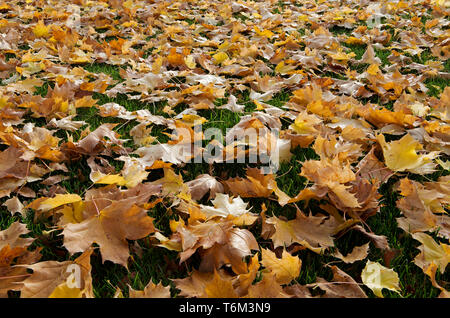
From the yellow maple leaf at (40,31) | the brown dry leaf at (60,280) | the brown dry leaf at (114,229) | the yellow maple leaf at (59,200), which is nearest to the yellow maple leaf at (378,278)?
the brown dry leaf at (114,229)

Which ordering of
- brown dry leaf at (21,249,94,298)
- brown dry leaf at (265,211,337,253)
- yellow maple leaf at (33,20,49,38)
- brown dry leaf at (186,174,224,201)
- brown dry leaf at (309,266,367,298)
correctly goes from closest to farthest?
brown dry leaf at (21,249,94,298) < brown dry leaf at (309,266,367,298) < brown dry leaf at (265,211,337,253) < brown dry leaf at (186,174,224,201) < yellow maple leaf at (33,20,49,38)

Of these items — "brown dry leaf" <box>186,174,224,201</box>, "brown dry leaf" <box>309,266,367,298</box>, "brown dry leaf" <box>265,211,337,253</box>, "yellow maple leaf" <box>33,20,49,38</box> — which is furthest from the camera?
"yellow maple leaf" <box>33,20,49,38</box>

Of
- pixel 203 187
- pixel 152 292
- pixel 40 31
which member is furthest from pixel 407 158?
pixel 40 31

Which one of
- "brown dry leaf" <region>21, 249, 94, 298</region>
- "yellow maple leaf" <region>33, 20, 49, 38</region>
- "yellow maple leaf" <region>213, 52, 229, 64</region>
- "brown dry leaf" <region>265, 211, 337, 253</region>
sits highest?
"yellow maple leaf" <region>33, 20, 49, 38</region>

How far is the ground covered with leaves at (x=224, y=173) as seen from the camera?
1051 millimetres

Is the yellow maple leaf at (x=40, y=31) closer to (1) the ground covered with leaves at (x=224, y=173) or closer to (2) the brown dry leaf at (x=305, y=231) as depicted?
(1) the ground covered with leaves at (x=224, y=173)

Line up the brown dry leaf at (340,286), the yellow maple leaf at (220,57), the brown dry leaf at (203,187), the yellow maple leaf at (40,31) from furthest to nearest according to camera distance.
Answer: the yellow maple leaf at (40,31) < the yellow maple leaf at (220,57) < the brown dry leaf at (203,187) < the brown dry leaf at (340,286)

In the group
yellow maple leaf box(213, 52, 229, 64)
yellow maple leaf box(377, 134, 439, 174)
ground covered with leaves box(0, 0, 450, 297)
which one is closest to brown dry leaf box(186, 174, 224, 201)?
ground covered with leaves box(0, 0, 450, 297)

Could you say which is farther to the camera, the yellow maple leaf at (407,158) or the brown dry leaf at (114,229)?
the yellow maple leaf at (407,158)

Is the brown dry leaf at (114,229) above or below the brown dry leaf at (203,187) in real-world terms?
above

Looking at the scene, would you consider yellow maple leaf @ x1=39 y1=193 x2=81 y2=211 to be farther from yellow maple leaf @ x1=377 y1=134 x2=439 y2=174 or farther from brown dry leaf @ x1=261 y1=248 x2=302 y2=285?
yellow maple leaf @ x1=377 y1=134 x2=439 y2=174

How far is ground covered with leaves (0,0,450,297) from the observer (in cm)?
105

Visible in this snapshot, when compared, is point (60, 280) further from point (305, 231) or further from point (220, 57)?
point (220, 57)
